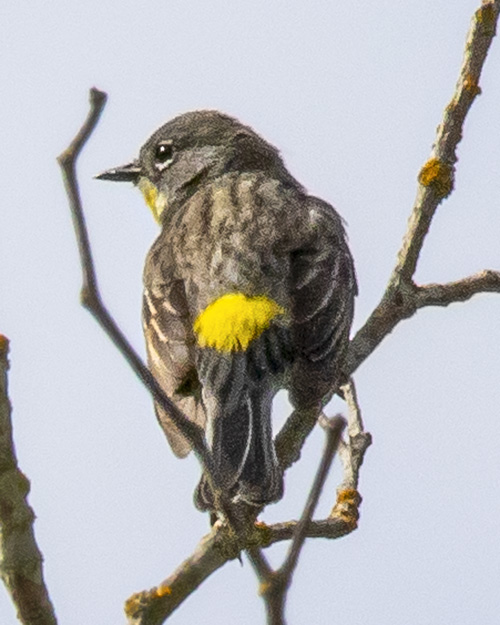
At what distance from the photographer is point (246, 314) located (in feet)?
19.1

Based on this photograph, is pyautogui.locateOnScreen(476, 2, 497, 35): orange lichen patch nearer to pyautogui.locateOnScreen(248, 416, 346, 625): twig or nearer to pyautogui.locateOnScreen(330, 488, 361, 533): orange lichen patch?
pyautogui.locateOnScreen(330, 488, 361, 533): orange lichen patch

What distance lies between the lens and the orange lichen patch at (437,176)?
5.45 m

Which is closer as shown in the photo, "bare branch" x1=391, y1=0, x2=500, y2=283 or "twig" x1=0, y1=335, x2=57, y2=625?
"twig" x1=0, y1=335, x2=57, y2=625

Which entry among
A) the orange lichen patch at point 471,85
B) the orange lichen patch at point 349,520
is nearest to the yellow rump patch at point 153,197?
the orange lichen patch at point 471,85

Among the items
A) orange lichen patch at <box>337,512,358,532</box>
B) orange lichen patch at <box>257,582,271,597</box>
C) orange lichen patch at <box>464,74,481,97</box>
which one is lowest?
orange lichen patch at <box>257,582,271,597</box>

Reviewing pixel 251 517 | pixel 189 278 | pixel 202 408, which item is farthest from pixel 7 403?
pixel 189 278

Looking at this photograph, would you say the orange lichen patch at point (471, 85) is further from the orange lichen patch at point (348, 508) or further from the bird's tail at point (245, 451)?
the orange lichen patch at point (348, 508)

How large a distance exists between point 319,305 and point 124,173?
10.3ft

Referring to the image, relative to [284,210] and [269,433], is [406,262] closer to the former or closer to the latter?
[269,433]

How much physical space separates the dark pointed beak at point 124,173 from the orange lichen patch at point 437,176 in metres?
3.66

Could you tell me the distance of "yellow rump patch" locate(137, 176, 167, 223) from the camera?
8.50 metres

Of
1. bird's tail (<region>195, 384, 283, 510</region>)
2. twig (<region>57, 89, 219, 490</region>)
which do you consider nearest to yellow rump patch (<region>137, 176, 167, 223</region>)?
bird's tail (<region>195, 384, 283, 510</region>)

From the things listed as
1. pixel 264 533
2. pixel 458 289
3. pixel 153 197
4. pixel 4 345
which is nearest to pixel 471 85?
pixel 458 289

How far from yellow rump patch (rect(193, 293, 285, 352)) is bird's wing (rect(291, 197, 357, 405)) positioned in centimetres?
16
